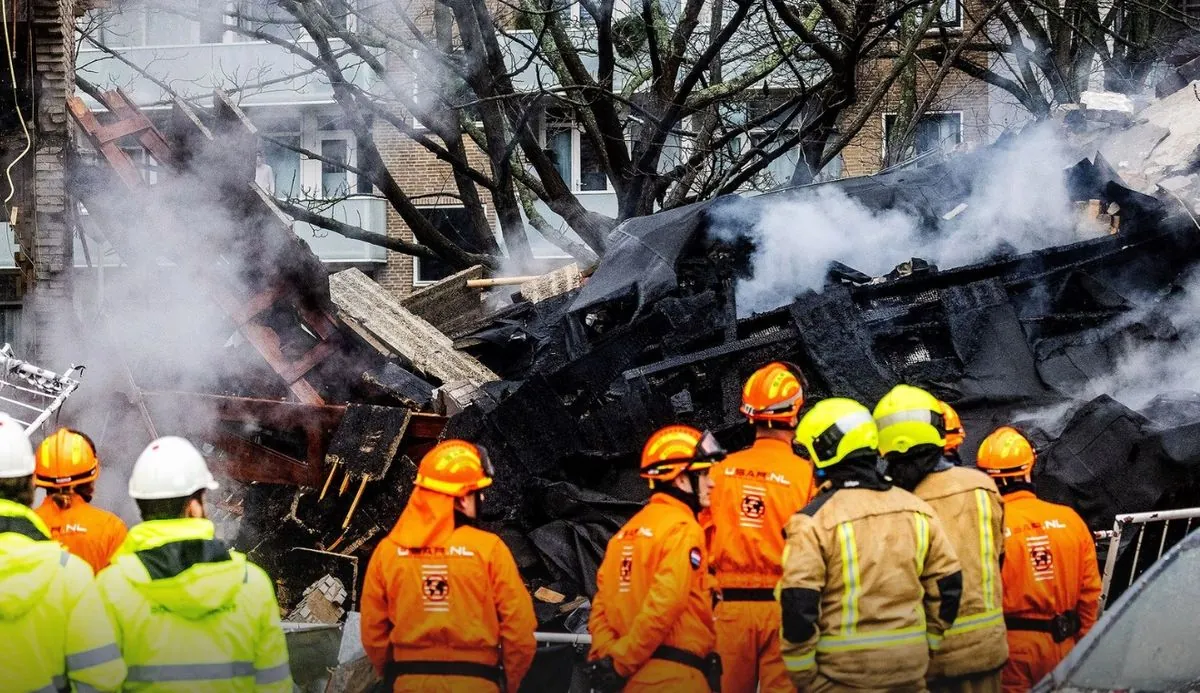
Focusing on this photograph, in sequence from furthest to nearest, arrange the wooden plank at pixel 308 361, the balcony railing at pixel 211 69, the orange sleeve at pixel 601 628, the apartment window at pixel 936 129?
the apartment window at pixel 936 129, the balcony railing at pixel 211 69, the wooden plank at pixel 308 361, the orange sleeve at pixel 601 628

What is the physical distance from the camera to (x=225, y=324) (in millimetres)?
9539

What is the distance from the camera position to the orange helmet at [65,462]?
18.7ft

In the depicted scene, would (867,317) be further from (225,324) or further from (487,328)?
(225,324)

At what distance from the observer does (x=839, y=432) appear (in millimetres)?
4172

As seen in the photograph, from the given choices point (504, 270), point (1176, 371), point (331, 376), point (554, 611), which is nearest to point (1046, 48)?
point (504, 270)

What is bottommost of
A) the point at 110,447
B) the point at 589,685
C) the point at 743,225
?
the point at 589,685

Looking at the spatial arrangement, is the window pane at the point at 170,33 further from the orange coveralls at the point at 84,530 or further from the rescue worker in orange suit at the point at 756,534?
the rescue worker in orange suit at the point at 756,534

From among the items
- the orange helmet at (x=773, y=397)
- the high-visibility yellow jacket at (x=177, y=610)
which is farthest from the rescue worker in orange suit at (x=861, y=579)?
the high-visibility yellow jacket at (x=177, y=610)

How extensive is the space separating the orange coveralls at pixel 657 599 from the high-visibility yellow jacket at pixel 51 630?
6.41ft

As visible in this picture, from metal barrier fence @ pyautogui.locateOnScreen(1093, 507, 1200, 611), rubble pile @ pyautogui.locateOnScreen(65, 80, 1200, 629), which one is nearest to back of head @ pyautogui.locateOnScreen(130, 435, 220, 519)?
rubble pile @ pyautogui.locateOnScreen(65, 80, 1200, 629)

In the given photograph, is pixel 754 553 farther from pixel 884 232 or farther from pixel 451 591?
pixel 884 232

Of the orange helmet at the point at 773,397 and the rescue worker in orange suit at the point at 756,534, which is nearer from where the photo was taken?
the rescue worker in orange suit at the point at 756,534

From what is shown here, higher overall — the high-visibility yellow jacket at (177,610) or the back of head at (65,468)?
the back of head at (65,468)

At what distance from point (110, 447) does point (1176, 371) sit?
7.93 m
